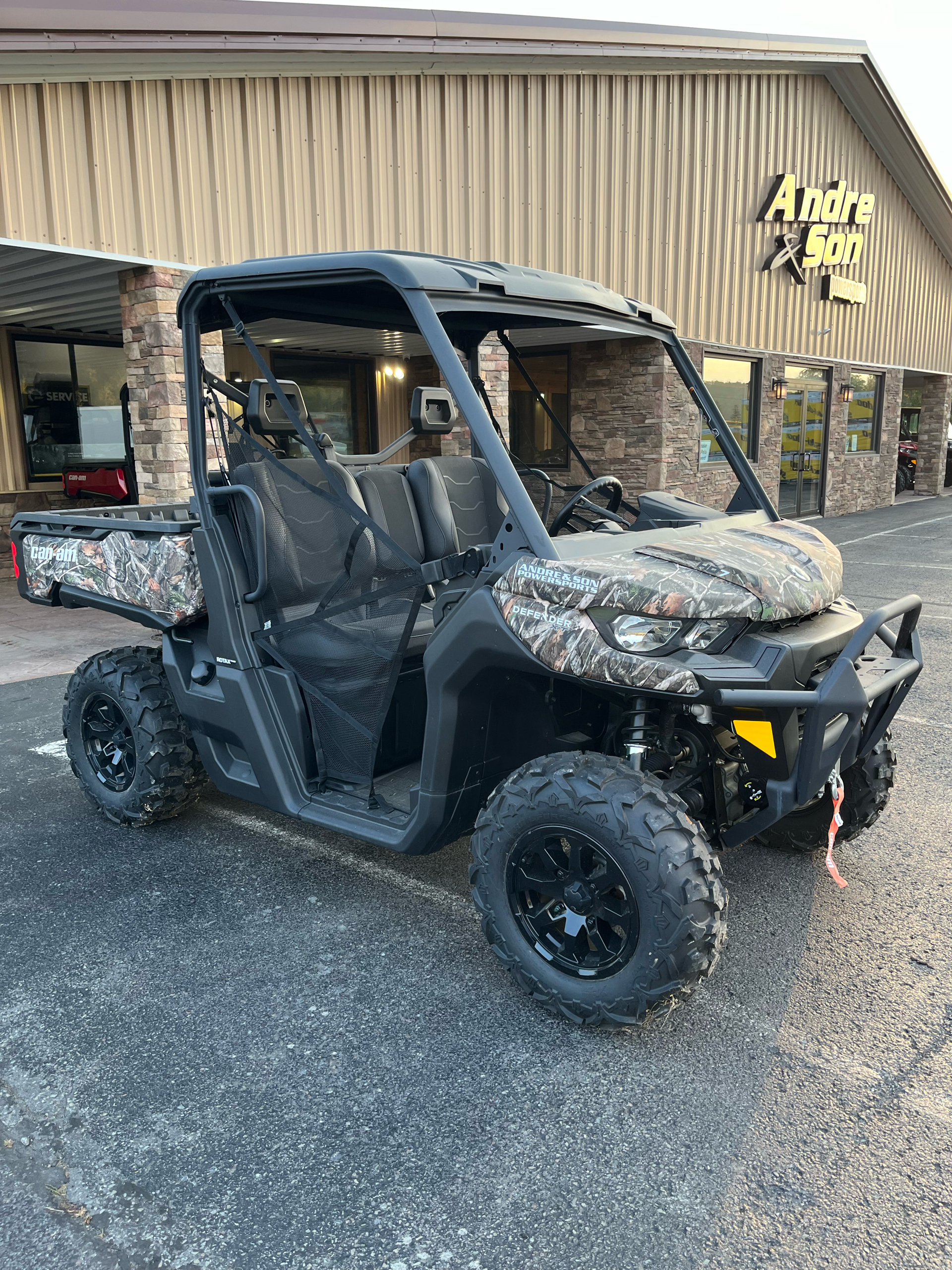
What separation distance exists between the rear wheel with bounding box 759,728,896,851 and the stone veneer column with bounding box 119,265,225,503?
546cm

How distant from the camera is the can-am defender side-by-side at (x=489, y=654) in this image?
A: 251cm

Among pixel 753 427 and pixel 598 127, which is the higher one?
pixel 598 127

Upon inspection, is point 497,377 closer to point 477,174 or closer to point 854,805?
point 477,174

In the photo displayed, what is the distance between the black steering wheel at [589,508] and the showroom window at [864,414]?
16.6m

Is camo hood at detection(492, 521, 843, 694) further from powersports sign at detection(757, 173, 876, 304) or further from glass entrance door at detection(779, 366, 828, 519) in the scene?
glass entrance door at detection(779, 366, 828, 519)

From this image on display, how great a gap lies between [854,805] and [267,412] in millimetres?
2455

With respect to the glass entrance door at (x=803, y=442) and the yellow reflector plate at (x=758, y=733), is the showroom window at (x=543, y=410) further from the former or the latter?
the glass entrance door at (x=803, y=442)

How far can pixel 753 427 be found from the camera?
15586 mm

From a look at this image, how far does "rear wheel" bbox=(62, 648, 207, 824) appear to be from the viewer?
3.93m

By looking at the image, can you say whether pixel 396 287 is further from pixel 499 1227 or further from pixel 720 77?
pixel 720 77

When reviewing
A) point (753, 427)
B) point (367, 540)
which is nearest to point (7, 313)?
point (367, 540)

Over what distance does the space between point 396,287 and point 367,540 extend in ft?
2.73

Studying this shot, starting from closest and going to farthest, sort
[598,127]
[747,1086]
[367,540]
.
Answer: [747,1086] → [367,540] → [598,127]

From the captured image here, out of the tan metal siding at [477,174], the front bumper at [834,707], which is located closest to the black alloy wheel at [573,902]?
the front bumper at [834,707]
